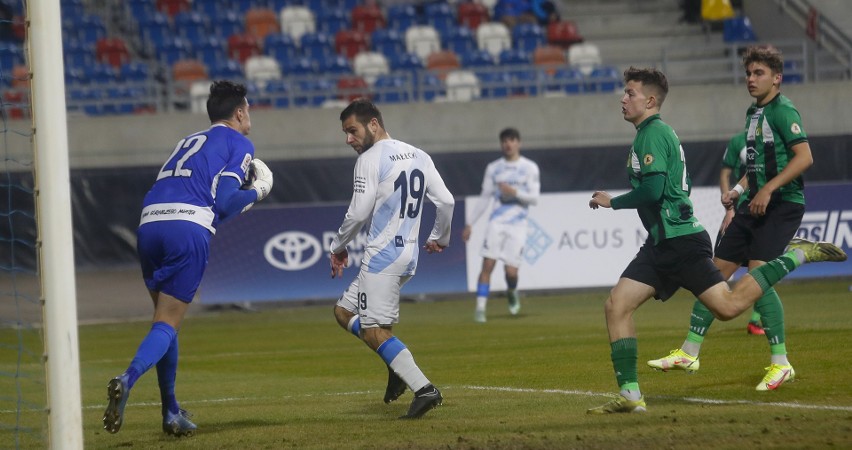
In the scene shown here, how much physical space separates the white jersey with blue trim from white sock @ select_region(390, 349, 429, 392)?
1458 mm

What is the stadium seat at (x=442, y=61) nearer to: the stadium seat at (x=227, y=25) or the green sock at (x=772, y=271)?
the stadium seat at (x=227, y=25)

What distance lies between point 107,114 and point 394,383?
1748 cm

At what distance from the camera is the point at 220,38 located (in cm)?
2773

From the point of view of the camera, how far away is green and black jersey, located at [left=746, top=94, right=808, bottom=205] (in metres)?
8.74

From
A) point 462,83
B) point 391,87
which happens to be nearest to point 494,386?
point 391,87

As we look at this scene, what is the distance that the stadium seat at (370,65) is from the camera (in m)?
26.1

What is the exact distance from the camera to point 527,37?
90.6 feet

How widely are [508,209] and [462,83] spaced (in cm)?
865

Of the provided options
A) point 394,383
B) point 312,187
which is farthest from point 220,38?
point 394,383

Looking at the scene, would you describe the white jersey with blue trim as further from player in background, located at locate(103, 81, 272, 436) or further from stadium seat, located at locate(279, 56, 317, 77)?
stadium seat, located at locate(279, 56, 317, 77)

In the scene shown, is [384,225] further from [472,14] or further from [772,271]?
[472,14]

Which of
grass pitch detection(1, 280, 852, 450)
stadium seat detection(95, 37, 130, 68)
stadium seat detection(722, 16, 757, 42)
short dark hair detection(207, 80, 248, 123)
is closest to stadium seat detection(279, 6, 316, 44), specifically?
stadium seat detection(95, 37, 130, 68)

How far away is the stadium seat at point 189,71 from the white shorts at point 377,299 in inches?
735

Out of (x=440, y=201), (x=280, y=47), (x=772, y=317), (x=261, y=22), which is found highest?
(x=261, y=22)
